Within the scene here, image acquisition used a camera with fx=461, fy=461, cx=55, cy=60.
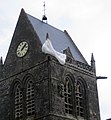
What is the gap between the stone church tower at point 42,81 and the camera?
144 ft

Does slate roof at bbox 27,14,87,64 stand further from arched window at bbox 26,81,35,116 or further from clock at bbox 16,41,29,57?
arched window at bbox 26,81,35,116

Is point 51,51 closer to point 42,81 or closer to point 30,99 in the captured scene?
point 42,81

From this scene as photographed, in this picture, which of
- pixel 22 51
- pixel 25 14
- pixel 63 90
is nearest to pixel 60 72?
pixel 63 90

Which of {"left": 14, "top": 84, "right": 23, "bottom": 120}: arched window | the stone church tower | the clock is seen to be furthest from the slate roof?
{"left": 14, "top": 84, "right": 23, "bottom": 120}: arched window

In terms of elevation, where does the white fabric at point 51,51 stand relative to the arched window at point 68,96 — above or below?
above

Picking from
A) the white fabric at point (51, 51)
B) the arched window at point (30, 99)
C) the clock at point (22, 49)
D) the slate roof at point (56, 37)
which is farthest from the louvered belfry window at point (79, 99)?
the clock at point (22, 49)

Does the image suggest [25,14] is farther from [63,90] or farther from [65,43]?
[63,90]

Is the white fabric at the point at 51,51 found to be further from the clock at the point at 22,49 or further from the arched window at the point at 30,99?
the arched window at the point at 30,99

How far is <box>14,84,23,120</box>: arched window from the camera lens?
4616 cm

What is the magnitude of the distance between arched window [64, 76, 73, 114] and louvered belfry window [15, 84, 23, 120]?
181 inches

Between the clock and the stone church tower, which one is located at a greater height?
the clock

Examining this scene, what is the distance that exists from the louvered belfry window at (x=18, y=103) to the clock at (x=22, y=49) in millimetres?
3354

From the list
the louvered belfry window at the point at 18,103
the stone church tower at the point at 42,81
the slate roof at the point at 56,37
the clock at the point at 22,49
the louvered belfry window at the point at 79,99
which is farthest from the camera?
the slate roof at the point at 56,37

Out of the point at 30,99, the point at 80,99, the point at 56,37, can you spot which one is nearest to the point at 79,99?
the point at 80,99
